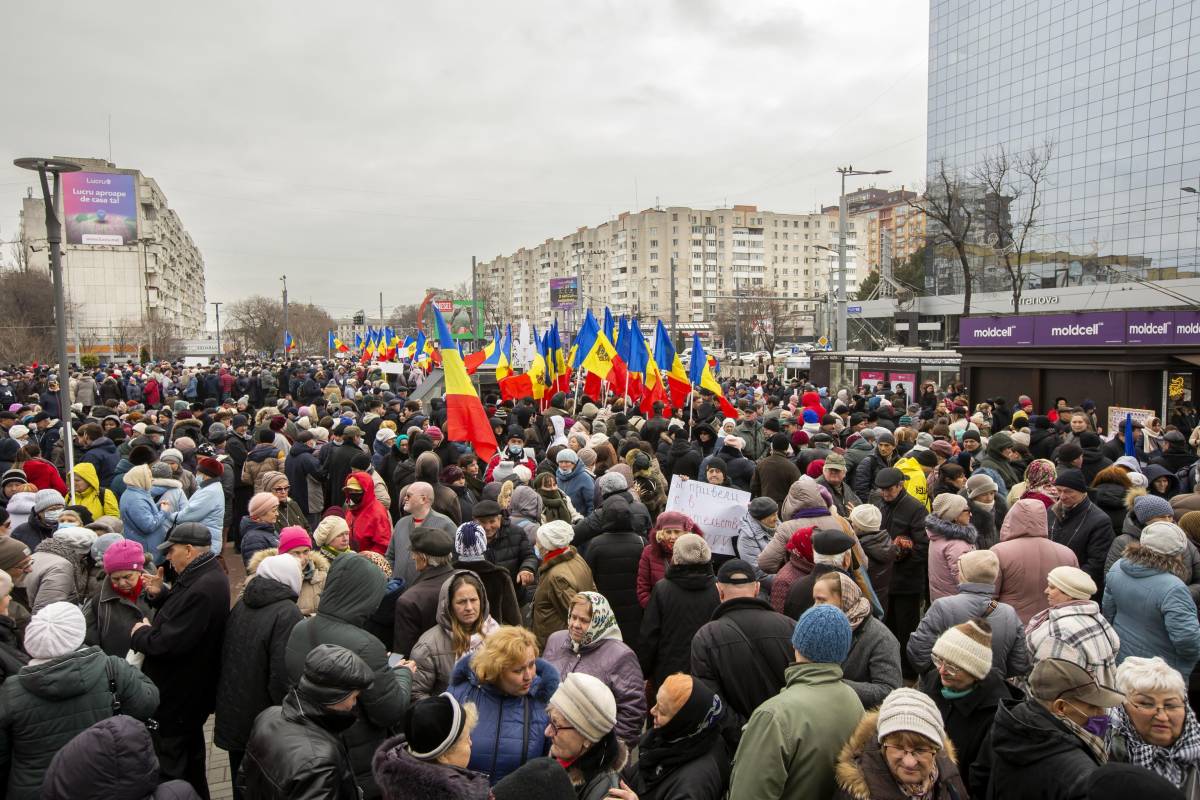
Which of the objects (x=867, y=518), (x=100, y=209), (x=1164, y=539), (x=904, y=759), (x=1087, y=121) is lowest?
(x=904, y=759)

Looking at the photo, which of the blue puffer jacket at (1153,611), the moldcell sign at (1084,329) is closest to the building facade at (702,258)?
the moldcell sign at (1084,329)

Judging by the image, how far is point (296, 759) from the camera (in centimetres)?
287

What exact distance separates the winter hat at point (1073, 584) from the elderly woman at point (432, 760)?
318cm

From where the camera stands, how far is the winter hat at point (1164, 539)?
178 inches

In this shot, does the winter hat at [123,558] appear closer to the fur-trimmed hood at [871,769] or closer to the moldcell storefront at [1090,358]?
the fur-trimmed hood at [871,769]

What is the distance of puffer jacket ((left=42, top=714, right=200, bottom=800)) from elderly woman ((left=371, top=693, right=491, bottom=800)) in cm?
81

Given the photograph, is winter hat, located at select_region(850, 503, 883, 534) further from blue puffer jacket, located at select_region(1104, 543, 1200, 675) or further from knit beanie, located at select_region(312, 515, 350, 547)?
knit beanie, located at select_region(312, 515, 350, 547)

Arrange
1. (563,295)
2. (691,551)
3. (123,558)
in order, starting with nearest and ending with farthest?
(123,558) < (691,551) < (563,295)

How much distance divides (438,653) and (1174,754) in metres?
3.17

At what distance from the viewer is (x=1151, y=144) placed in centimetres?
5044

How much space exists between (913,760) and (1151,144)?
200 feet

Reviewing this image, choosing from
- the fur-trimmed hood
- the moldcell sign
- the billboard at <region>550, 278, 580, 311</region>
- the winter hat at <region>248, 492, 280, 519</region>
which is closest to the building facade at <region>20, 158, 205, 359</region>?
the billboard at <region>550, 278, 580, 311</region>

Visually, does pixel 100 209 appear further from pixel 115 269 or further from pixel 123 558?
pixel 123 558

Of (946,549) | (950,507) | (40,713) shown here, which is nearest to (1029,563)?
(946,549)
